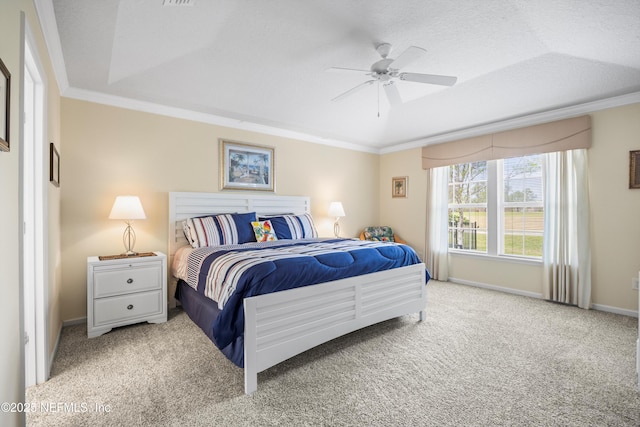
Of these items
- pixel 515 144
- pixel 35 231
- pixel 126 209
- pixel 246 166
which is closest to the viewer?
pixel 35 231

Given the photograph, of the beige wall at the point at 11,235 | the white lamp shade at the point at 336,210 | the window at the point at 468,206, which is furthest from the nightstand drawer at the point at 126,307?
the window at the point at 468,206

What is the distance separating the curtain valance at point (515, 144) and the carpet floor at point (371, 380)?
2048 mm

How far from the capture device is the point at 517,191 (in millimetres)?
4086

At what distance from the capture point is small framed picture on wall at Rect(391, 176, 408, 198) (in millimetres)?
5297

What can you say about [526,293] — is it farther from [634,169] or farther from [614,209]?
[634,169]

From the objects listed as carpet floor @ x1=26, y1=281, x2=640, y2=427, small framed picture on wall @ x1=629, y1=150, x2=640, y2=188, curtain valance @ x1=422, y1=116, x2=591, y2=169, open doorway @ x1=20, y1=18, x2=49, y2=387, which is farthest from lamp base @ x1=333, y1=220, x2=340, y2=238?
open doorway @ x1=20, y1=18, x2=49, y2=387

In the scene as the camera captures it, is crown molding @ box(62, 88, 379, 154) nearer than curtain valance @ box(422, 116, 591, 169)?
Yes

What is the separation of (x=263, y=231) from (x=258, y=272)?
1701mm

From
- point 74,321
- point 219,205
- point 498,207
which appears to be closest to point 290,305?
point 219,205

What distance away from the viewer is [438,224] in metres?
4.77

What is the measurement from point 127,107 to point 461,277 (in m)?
4.98

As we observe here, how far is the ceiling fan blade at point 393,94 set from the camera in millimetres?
3339

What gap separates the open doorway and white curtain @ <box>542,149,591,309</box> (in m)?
4.94

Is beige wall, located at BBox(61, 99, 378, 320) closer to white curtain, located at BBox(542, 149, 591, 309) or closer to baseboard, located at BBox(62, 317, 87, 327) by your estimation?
baseboard, located at BBox(62, 317, 87, 327)
